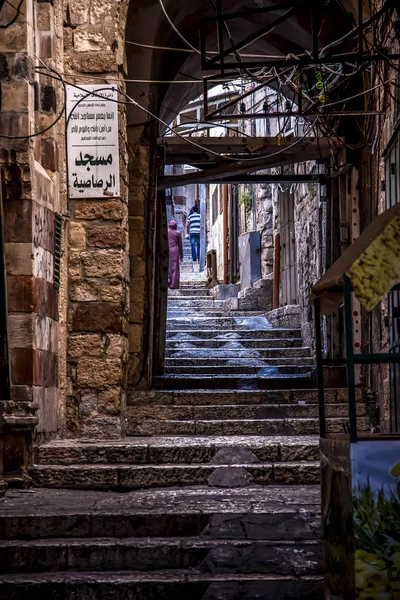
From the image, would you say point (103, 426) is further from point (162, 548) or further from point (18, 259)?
point (162, 548)

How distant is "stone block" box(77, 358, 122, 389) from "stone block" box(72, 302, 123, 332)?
0.29 meters

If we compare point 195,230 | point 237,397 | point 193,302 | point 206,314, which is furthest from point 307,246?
point 195,230

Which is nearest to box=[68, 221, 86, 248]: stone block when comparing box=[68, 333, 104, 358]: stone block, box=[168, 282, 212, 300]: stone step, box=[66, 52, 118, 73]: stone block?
box=[68, 333, 104, 358]: stone block

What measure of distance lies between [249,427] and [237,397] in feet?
3.46

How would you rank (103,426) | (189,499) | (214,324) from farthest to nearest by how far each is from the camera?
(214,324) < (103,426) < (189,499)

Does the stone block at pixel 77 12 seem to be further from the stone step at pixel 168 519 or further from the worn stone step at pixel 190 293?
the worn stone step at pixel 190 293

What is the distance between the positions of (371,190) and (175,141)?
2.46 meters

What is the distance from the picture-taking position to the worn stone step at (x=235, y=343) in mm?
12953

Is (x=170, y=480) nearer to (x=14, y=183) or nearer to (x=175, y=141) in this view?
(x=14, y=183)

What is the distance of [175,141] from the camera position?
11.0 metres

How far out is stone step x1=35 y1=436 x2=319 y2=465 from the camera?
7.48 meters

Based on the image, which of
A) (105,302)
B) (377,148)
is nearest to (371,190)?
(377,148)

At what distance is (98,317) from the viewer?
8.45 meters

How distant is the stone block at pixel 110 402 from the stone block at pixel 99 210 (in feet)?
5.06
